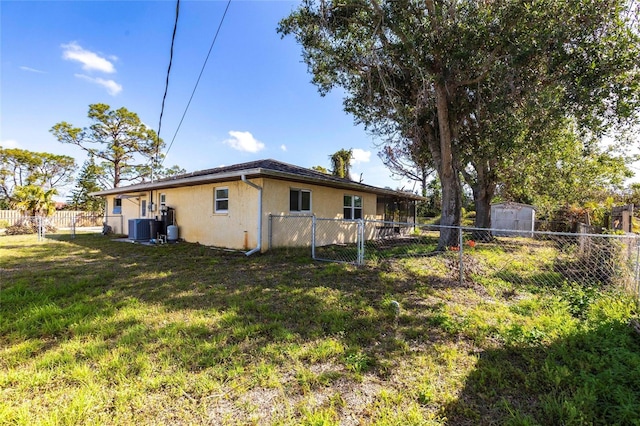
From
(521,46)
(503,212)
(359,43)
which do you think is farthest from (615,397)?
(503,212)

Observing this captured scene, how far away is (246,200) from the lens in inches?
368

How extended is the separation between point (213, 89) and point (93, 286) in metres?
7.32

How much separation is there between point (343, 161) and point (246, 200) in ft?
65.3

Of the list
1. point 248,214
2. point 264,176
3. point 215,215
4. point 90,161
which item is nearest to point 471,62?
point 264,176

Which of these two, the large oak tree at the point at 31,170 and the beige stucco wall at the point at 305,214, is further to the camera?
the large oak tree at the point at 31,170

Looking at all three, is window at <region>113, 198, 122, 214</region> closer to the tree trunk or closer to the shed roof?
the shed roof

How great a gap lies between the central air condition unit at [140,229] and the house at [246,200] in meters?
0.11

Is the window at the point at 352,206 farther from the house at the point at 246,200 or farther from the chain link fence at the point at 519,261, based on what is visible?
the chain link fence at the point at 519,261

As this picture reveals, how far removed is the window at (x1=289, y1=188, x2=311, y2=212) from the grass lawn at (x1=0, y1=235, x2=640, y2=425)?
15.9 feet

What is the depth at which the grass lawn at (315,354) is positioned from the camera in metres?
2.13

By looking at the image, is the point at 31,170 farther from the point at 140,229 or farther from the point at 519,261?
the point at 519,261

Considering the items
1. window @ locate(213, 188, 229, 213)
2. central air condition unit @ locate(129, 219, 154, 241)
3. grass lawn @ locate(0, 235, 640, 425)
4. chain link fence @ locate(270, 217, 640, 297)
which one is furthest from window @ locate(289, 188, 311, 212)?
central air condition unit @ locate(129, 219, 154, 241)

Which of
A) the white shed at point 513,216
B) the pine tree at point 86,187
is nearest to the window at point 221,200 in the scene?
the white shed at point 513,216

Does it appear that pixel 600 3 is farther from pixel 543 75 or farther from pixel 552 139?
pixel 552 139
